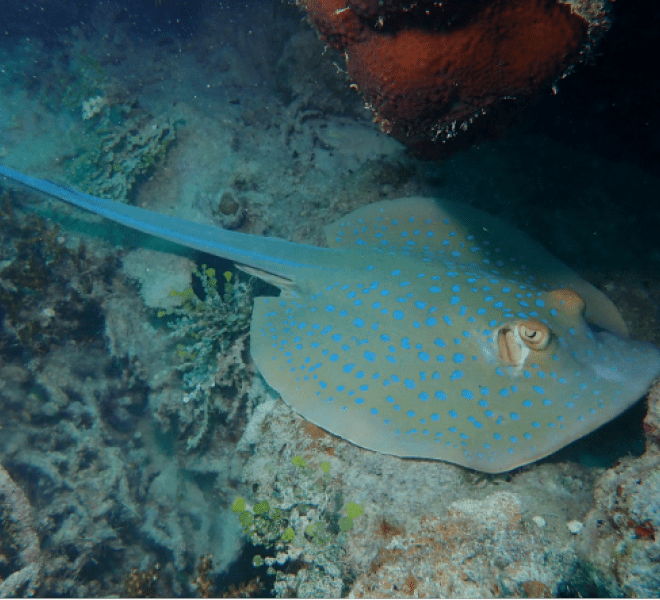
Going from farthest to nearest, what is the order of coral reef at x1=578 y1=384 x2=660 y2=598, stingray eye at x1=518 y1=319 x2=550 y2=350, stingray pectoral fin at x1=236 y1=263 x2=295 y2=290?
1. stingray pectoral fin at x1=236 y1=263 x2=295 y2=290
2. stingray eye at x1=518 y1=319 x2=550 y2=350
3. coral reef at x1=578 y1=384 x2=660 y2=598

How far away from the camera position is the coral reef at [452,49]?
302 centimetres

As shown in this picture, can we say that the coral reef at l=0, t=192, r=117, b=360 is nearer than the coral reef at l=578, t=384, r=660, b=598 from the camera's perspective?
No

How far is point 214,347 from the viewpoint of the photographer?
5605 mm

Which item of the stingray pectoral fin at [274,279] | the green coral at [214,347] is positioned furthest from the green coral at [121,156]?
the stingray pectoral fin at [274,279]

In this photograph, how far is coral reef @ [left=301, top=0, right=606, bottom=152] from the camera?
302 cm

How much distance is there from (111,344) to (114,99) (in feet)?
20.7

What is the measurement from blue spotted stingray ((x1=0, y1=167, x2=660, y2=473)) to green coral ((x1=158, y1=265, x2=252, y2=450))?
93 centimetres

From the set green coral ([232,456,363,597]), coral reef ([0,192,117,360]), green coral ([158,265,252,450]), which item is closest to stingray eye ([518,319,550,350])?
green coral ([232,456,363,597])

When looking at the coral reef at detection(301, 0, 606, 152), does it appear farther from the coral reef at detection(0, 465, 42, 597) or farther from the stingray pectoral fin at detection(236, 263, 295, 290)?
the coral reef at detection(0, 465, 42, 597)

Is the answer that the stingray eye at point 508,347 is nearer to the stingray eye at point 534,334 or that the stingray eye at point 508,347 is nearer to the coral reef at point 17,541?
the stingray eye at point 534,334

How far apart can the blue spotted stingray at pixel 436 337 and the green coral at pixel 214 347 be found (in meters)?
0.93

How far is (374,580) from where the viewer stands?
3.01 metres

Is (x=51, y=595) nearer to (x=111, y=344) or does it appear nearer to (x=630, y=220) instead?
(x=111, y=344)

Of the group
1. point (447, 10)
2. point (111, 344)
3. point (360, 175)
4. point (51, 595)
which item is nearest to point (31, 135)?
point (111, 344)
